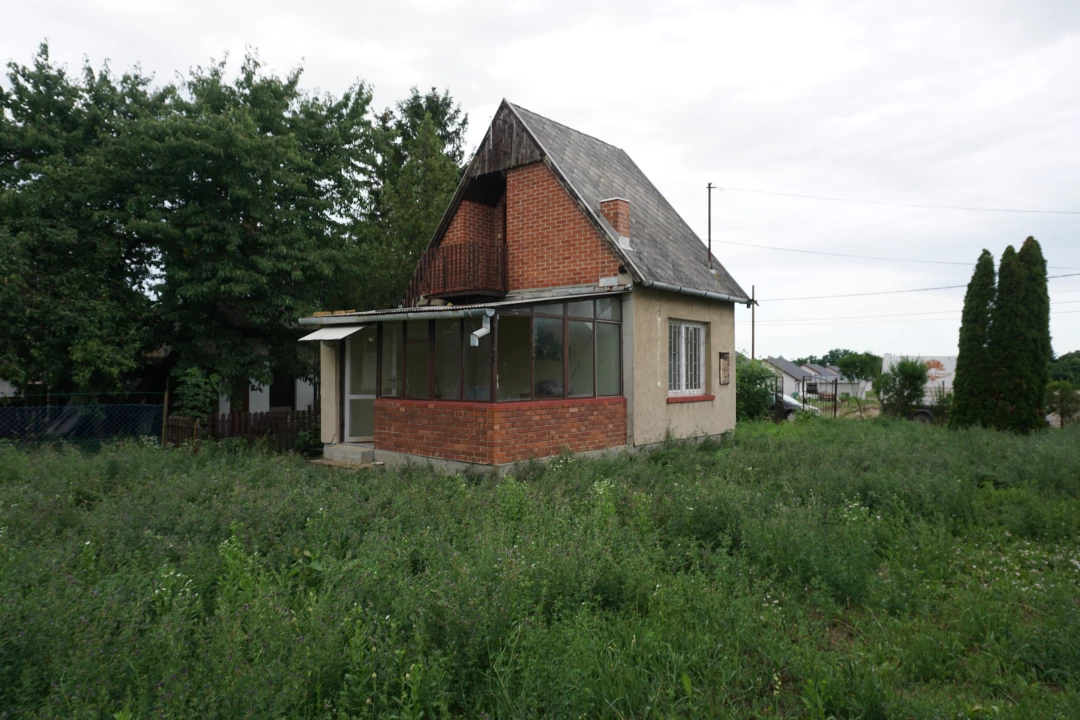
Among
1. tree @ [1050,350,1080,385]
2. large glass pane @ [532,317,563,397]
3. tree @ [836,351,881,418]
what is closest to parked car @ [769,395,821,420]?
large glass pane @ [532,317,563,397]

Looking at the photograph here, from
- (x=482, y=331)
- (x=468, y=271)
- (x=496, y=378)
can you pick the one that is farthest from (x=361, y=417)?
(x=482, y=331)

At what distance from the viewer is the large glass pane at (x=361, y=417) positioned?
12523mm

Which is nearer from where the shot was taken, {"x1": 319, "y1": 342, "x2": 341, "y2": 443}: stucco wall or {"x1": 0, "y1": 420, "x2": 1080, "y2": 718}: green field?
{"x1": 0, "y1": 420, "x2": 1080, "y2": 718}: green field

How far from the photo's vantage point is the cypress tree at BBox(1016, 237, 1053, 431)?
47.3 ft

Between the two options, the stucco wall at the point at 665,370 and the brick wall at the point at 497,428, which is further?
the stucco wall at the point at 665,370

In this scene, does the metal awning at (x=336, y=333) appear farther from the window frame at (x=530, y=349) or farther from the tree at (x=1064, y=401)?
the tree at (x=1064, y=401)

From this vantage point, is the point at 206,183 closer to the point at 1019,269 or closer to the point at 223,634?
the point at 223,634

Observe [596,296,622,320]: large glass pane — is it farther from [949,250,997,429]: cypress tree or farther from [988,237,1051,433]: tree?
[988,237,1051,433]: tree

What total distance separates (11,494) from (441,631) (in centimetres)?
533

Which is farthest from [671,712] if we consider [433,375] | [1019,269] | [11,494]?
[1019,269]

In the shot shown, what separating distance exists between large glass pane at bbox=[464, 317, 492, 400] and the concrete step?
2.48 m

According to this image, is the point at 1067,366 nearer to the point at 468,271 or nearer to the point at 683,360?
the point at 683,360

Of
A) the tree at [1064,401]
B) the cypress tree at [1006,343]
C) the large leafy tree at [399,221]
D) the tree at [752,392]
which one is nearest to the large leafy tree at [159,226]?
the large leafy tree at [399,221]

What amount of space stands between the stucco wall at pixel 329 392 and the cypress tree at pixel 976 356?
1375cm
